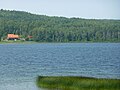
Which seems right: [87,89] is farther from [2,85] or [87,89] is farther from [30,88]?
[2,85]

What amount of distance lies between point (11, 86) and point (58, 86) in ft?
25.0

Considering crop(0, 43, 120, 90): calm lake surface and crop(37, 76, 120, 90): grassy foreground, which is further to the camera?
crop(0, 43, 120, 90): calm lake surface

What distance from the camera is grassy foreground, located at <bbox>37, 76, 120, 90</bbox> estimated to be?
37.8 m

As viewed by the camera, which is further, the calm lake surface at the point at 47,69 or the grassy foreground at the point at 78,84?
the calm lake surface at the point at 47,69

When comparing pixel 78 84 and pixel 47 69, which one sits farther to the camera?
pixel 47 69

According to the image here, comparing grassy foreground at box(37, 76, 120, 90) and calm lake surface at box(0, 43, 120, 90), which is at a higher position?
grassy foreground at box(37, 76, 120, 90)

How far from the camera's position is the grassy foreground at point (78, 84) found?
3784 centimetres

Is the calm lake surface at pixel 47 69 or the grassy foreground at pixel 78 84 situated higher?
the grassy foreground at pixel 78 84

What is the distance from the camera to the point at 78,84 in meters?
39.9

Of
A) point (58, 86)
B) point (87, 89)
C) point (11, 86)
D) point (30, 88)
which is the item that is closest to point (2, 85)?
point (11, 86)

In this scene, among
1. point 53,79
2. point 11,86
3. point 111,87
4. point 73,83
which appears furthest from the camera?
point 11,86

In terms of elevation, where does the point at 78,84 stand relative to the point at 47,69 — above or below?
above

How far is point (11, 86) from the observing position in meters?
46.9

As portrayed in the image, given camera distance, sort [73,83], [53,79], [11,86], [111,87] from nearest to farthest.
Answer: [111,87]
[73,83]
[53,79]
[11,86]
